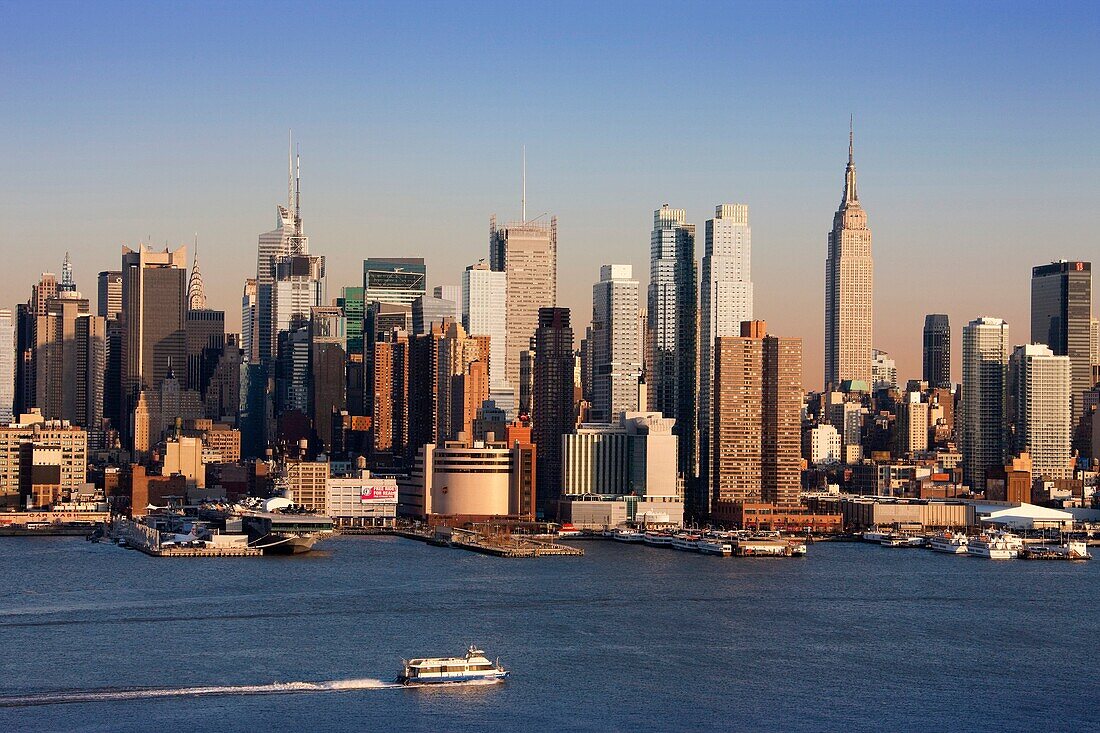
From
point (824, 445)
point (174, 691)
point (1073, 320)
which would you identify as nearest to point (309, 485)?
point (174, 691)

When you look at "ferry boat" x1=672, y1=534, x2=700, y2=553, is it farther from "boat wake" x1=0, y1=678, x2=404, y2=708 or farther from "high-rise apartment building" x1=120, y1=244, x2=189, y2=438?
"high-rise apartment building" x1=120, y1=244, x2=189, y2=438

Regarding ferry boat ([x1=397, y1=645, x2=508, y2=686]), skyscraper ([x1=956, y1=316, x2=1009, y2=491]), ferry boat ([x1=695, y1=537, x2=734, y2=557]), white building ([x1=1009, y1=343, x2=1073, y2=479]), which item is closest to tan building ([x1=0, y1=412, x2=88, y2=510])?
ferry boat ([x1=695, y1=537, x2=734, y2=557])

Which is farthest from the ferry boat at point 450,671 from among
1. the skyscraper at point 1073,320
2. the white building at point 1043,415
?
the skyscraper at point 1073,320

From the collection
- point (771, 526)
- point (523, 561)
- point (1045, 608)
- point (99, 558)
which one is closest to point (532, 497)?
Result: point (771, 526)

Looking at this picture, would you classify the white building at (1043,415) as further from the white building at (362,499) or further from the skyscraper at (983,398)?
the white building at (362,499)

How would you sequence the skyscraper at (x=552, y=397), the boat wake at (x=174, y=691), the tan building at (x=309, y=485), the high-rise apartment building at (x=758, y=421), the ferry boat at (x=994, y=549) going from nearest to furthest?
the boat wake at (x=174, y=691)
the ferry boat at (x=994, y=549)
the tan building at (x=309, y=485)
the high-rise apartment building at (x=758, y=421)
the skyscraper at (x=552, y=397)

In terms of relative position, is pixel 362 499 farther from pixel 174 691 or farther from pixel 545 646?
pixel 174 691

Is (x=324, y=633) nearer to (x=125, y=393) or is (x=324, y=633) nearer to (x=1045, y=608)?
(x=1045, y=608)
